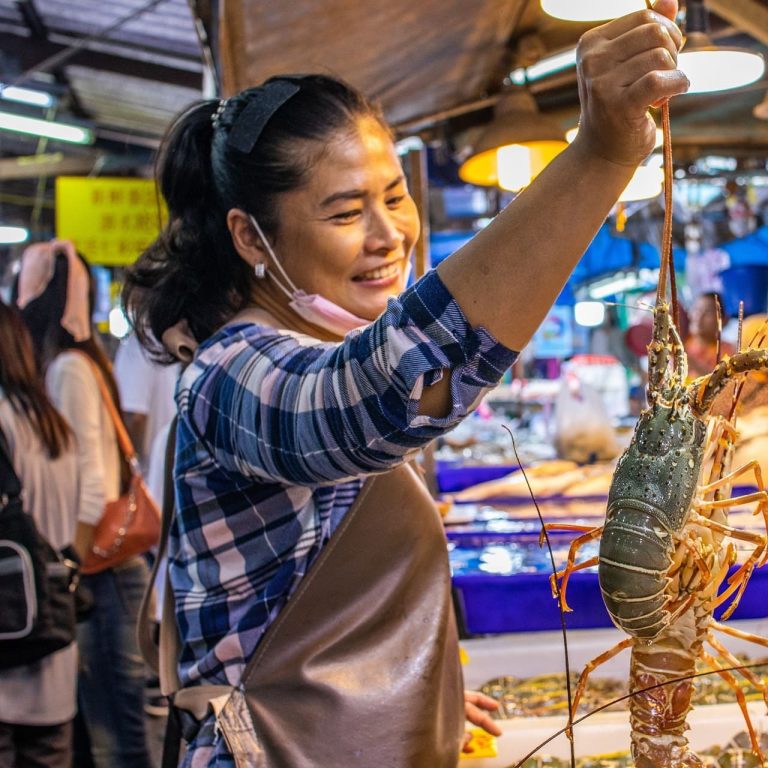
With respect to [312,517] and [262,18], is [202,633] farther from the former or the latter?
[262,18]

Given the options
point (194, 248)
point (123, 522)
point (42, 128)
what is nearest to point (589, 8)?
point (194, 248)

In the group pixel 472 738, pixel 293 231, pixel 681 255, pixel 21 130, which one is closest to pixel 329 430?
pixel 293 231

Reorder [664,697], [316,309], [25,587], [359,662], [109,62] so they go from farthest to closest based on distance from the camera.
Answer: [109,62], [25,587], [316,309], [359,662], [664,697]

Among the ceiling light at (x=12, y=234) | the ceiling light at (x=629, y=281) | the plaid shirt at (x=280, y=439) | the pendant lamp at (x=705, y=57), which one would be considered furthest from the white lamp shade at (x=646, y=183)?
the ceiling light at (x=12, y=234)

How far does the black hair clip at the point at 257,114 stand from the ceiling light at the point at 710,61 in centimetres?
173

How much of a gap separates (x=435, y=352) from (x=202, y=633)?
0.74 metres

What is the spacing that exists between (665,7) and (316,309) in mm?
765

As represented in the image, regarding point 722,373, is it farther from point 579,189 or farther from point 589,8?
point 589,8

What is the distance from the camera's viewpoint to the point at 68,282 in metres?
3.74

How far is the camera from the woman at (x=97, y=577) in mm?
3641

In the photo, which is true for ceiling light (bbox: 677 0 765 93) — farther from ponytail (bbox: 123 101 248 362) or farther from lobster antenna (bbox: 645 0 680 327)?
lobster antenna (bbox: 645 0 680 327)

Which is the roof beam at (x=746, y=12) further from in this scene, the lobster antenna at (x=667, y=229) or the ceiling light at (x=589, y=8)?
the lobster antenna at (x=667, y=229)

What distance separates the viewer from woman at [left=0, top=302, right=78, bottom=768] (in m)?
2.83

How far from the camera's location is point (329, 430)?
3.44 feet
